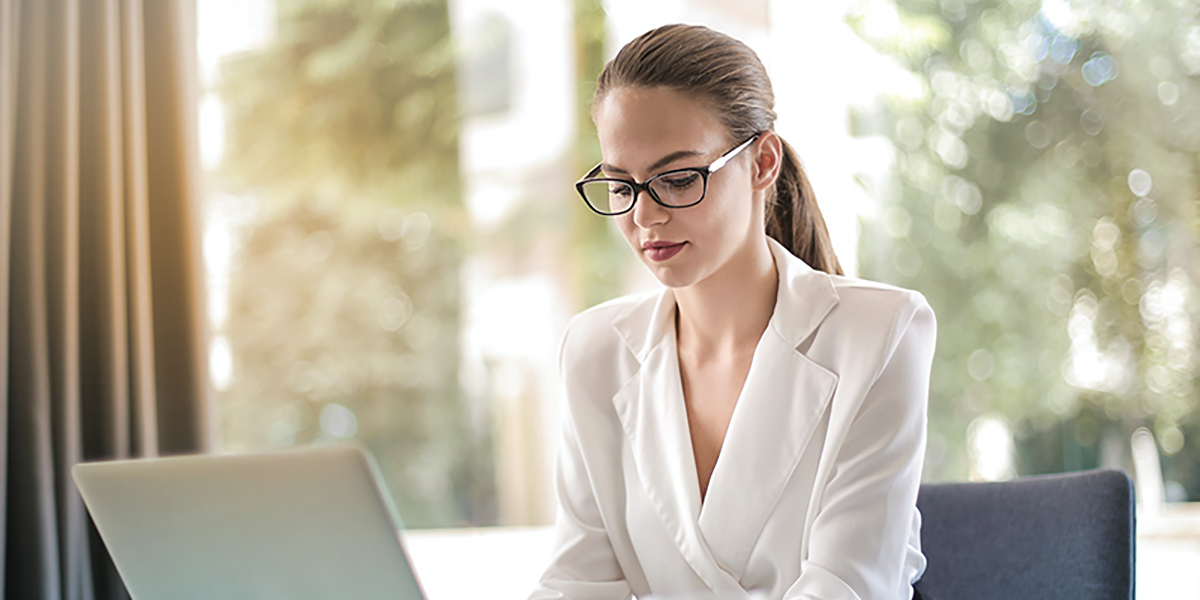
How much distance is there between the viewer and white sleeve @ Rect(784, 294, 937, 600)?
48.5 inches

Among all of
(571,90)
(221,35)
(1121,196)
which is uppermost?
(221,35)

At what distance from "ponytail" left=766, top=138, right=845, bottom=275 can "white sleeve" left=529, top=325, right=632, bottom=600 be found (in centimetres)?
42

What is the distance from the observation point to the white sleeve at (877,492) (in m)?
1.23

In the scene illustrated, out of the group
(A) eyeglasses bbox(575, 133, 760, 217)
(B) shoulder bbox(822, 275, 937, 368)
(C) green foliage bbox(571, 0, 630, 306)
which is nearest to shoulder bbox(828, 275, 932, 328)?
(B) shoulder bbox(822, 275, 937, 368)

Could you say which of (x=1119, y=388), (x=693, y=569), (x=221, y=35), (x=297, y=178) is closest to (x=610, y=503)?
(x=693, y=569)

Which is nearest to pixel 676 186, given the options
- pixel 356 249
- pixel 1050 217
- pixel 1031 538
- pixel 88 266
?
pixel 1031 538

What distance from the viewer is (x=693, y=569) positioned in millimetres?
1390

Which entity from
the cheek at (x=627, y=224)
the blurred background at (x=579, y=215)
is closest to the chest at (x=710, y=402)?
the cheek at (x=627, y=224)

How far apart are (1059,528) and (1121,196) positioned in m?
1.70

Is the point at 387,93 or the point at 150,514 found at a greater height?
the point at 387,93

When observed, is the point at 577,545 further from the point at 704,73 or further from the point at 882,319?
the point at 704,73

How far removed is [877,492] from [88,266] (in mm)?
1538

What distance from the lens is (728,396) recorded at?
148 cm

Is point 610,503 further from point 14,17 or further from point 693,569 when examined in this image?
point 14,17
